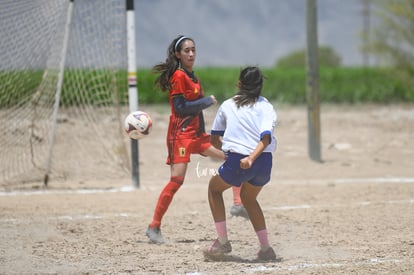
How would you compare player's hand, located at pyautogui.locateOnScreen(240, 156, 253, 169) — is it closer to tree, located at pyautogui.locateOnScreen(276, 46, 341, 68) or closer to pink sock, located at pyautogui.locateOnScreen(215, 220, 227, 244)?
pink sock, located at pyautogui.locateOnScreen(215, 220, 227, 244)

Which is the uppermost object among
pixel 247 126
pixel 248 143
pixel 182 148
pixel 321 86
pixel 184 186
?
pixel 247 126

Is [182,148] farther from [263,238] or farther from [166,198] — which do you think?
[263,238]

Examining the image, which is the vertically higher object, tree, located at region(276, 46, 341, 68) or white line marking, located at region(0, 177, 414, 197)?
tree, located at region(276, 46, 341, 68)

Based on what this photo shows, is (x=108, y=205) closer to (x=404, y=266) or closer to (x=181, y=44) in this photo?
(x=181, y=44)

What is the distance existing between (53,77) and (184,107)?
4517 mm

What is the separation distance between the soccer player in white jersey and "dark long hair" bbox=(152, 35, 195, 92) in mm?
1078

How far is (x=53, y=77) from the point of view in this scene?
12.0 metres

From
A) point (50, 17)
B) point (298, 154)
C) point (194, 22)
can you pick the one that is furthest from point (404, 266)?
point (194, 22)

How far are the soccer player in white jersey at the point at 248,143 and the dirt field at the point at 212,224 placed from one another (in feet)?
1.06

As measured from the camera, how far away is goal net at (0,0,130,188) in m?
11.6

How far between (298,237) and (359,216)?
133 centimetres

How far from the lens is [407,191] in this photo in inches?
435

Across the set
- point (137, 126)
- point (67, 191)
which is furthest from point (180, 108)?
point (67, 191)

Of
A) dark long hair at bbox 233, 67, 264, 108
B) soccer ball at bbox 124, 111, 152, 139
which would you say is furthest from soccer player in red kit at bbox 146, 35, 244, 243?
dark long hair at bbox 233, 67, 264, 108
